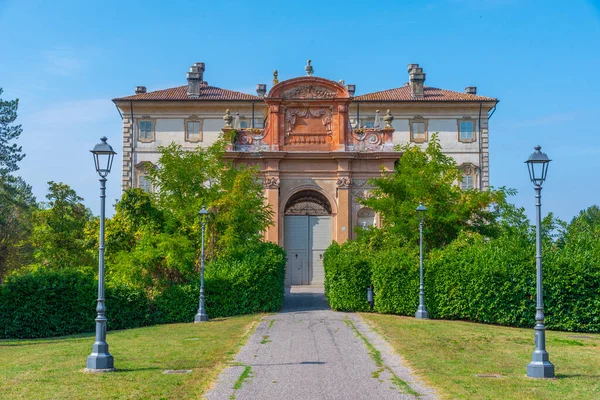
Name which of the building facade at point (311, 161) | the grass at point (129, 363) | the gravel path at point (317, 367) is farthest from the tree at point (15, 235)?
the gravel path at point (317, 367)

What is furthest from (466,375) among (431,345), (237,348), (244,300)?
(244,300)

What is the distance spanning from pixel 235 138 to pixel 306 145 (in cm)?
403

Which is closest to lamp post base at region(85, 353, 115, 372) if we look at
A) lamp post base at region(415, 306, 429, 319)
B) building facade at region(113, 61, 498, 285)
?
lamp post base at region(415, 306, 429, 319)

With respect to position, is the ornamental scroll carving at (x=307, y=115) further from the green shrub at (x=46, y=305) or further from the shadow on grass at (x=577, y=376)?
the shadow on grass at (x=577, y=376)

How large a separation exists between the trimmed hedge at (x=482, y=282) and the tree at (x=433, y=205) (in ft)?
5.12

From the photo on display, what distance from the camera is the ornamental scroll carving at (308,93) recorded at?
41875mm

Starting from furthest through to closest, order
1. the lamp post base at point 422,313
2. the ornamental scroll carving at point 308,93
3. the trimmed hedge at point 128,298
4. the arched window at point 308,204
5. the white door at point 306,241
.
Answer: the arched window at point 308,204, the white door at point 306,241, the ornamental scroll carving at point 308,93, the lamp post base at point 422,313, the trimmed hedge at point 128,298

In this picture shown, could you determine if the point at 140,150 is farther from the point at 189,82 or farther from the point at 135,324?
the point at 135,324

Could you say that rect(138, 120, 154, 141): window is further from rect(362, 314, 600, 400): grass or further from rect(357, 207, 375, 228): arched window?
rect(362, 314, 600, 400): grass

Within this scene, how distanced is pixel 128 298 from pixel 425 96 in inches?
1310

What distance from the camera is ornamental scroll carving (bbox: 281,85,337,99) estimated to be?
41.9m

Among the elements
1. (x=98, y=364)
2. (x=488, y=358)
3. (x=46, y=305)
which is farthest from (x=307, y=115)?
(x=98, y=364)

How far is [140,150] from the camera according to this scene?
54.8 metres

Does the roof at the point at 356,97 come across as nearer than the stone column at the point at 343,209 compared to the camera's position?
No
